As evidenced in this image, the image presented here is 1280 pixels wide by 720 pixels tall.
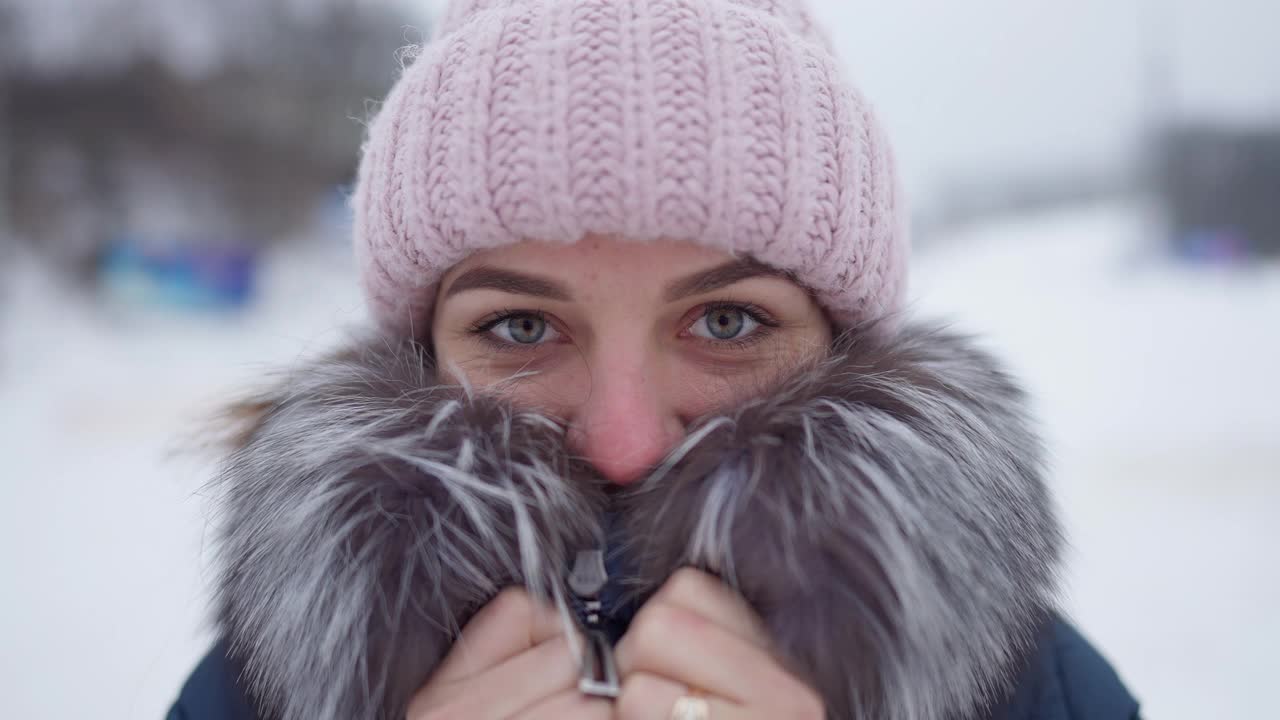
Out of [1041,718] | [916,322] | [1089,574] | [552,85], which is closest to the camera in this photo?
[552,85]

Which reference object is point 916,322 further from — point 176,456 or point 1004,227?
point 1004,227

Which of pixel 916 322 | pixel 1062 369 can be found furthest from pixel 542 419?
pixel 1062 369

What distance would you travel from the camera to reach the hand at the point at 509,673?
0.52 meters

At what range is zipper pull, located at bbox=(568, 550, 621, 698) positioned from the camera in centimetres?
53

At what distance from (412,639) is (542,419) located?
20 cm

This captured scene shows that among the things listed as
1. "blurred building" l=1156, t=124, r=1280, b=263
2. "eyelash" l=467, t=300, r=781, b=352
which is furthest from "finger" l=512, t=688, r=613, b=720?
"blurred building" l=1156, t=124, r=1280, b=263

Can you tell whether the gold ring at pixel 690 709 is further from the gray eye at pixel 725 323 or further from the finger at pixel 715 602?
the gray eye at pixel 725 323

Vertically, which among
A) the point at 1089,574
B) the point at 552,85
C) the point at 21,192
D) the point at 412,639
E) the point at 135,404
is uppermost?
the point at 21,192

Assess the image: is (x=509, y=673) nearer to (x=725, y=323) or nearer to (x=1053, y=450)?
(x=725, y=323)

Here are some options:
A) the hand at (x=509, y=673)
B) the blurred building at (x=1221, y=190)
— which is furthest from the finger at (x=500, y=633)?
the blurred building at (x=1221, y=190)

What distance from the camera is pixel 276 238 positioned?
5.86m

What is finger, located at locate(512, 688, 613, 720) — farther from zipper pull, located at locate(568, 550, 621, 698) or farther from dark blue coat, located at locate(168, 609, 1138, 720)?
dark blue coat, located at locate(168, 609, 1138, 720)

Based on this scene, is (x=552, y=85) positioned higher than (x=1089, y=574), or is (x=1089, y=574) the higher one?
(x=552, y=85)

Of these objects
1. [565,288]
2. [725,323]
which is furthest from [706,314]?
[565,288]
